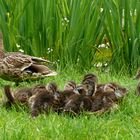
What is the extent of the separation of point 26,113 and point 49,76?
77.7 inches

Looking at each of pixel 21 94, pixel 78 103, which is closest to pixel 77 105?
pixel 78 103

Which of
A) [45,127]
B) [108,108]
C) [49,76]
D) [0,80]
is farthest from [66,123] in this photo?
[0,80]

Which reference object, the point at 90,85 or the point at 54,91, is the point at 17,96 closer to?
the point at 54,91

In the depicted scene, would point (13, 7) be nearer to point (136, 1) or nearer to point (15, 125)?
point (136, 1)

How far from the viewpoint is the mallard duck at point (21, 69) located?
28.7 ft

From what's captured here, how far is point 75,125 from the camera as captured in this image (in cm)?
598

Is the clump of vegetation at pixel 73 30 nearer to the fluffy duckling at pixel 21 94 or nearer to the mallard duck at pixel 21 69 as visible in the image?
the mallard duck at pixel 21 69

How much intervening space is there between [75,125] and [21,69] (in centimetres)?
294

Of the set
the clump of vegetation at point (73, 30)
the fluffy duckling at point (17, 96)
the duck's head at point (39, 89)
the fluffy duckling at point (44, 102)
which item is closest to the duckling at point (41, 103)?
the fluffy duckling at point (44, 102)

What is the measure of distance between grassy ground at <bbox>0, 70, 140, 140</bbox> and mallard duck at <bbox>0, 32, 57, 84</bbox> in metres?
1.77

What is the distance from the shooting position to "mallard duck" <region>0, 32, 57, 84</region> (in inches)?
344

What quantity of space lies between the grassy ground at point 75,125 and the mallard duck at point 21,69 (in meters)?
1.77

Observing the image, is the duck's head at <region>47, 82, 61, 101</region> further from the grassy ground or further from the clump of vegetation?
the clump of vegetation

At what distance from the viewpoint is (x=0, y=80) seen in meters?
9.29
